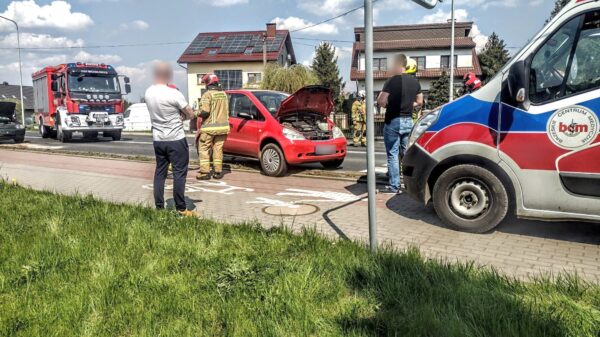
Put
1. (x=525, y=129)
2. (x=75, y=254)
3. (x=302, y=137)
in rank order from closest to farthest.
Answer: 1. (x=75, y=254)
2. (x=525, y=129)
3. (x=302, y=137)

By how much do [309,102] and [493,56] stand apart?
173ft

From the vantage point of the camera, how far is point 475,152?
15.6 feet

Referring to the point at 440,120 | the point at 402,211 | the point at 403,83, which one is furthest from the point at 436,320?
the point at 403,83

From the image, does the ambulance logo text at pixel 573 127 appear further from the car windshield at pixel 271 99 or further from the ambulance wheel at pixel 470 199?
the car windshield at pixel 271 99

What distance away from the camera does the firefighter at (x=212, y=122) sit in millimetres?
8379

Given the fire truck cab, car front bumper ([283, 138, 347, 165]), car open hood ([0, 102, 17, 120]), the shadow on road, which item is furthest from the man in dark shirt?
car open hood ([0, 102, 17, 120])

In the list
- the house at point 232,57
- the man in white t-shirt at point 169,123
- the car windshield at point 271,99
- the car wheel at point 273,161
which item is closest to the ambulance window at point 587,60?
the man in white t-shirt at point 169,123

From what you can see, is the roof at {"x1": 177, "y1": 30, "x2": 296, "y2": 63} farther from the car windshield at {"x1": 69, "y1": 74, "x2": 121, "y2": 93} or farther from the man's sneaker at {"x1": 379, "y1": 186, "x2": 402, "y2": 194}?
the man's sneaker at {"x1": 379, "y1": 186, "x2": 402, "y2": 194}

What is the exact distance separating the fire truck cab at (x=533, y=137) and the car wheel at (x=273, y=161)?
4334 mm

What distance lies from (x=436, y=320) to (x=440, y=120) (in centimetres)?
289

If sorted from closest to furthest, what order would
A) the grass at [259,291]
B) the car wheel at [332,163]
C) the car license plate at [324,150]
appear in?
the grass at [259,291] → the car license plate at [324,150] → the car wheel at [332,163]

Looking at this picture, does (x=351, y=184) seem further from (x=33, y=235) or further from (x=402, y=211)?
(x=33, y=235)

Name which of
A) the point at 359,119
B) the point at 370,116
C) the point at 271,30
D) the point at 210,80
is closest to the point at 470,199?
the point at 370,116

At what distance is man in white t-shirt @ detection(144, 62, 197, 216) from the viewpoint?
5492 millimetres
